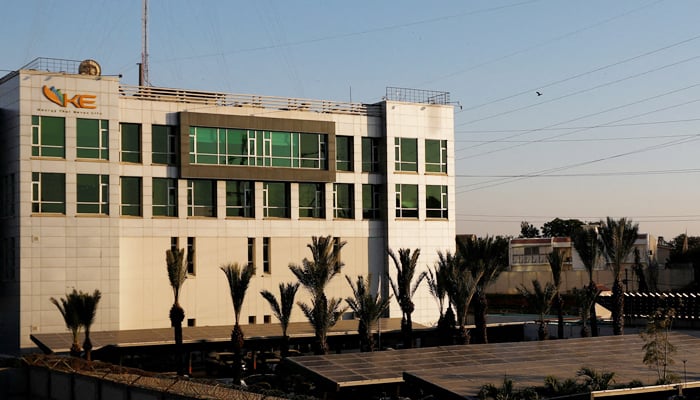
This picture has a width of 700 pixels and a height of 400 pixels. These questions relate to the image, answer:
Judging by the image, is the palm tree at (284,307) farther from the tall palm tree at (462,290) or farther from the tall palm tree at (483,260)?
the tall palm tree at (483,260)

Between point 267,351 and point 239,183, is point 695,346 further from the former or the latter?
point 239,183

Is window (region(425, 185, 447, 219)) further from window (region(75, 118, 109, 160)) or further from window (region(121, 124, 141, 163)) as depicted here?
window (region(75, 118, 109, 160))

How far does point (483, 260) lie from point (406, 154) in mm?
11081

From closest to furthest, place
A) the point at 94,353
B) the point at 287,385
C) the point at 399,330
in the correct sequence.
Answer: the point at 287,385
the point at 94,353
the point at 399,330

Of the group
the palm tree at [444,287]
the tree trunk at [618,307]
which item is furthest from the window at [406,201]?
the tree trunk at [618,307]

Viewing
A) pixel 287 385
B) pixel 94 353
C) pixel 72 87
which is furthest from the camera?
pixel 72 87

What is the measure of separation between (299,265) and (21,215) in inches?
673

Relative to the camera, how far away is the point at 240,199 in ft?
186

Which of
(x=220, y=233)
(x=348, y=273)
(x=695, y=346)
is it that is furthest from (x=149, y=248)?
(x=695, y=346)

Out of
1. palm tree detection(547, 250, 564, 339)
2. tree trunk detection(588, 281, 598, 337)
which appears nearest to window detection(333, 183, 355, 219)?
palm tree detection(547, 250, 564, 339)

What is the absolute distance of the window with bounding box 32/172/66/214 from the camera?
49.8 meters

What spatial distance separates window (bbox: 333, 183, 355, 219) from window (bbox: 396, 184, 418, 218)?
3186 millimetres

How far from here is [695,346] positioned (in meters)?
49.6

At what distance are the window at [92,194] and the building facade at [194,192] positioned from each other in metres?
0.06
